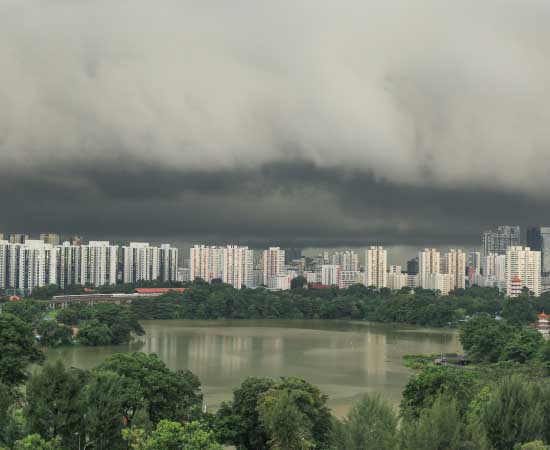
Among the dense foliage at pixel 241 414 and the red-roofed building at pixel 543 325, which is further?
the red-roofed building at pixel 543 325

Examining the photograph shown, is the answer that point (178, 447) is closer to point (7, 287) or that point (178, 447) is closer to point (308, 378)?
point (308, 378)

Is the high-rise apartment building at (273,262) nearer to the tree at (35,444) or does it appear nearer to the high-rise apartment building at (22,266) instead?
the high-rise apartment building at (22,266)

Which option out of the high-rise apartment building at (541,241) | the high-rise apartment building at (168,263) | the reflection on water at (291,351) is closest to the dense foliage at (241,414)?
the reflection on water at (291,351)

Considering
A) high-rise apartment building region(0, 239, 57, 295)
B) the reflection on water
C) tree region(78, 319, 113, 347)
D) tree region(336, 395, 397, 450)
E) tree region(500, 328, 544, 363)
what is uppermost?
high-rise apartment building region(0, 239, 57, 295)

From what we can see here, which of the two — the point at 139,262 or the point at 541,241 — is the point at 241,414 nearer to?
the point at 139,262

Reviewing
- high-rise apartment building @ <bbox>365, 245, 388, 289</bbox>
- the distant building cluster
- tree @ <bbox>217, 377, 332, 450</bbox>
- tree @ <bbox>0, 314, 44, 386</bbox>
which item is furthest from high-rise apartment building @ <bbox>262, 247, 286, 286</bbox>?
tree @ <bbox>217, 377, 332, 450</bbox>

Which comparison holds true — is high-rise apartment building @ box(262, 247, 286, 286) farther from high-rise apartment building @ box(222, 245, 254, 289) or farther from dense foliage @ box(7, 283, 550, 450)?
dense foliage @ box(7, 283, 550, 450)
